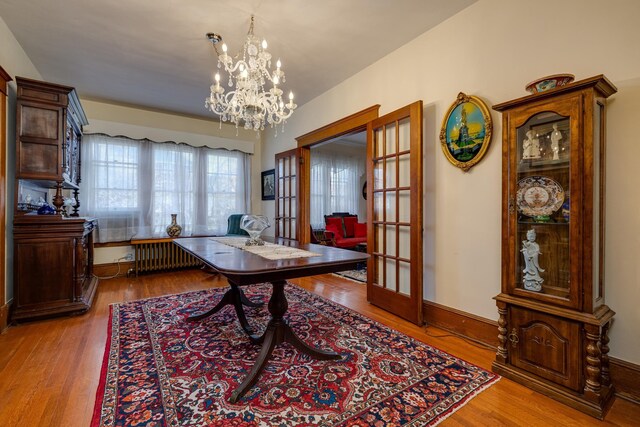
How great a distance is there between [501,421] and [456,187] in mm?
1634

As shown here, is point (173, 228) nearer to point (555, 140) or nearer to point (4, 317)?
point (4, 317)

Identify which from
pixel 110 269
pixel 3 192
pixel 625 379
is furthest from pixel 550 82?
pixel 110 269

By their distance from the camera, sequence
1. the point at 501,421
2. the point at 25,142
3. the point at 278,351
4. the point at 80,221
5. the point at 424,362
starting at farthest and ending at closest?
1. the point at 80,221
2. the point at 25,142
3. the point at 278,351
4. the point at 424,362
5. the point at 501,421

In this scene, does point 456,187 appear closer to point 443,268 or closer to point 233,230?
point 443,268

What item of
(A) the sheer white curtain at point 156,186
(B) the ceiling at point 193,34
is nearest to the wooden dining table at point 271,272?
(B) the ceiling at point 193,34

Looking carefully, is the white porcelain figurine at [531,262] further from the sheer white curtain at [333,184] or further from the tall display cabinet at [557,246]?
the sheer white curtain at [333,184]

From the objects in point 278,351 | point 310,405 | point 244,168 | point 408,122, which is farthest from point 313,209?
point 310,405

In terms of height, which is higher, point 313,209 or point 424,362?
point 313,209

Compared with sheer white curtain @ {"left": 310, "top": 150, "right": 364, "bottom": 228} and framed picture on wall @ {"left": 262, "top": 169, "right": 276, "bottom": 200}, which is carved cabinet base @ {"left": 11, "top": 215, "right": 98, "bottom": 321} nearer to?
framed picture on wall @ {"left": 262, "top": 169, "right": 276, "bottom": 200}

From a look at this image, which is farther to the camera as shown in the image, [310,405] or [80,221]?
[80,221]

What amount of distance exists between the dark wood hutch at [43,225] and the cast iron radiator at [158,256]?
1.51 m

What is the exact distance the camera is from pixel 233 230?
→ 195 inches

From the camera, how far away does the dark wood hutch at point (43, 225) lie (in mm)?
2625

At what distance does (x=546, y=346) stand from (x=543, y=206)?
82cm
